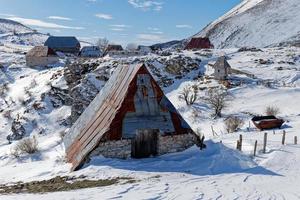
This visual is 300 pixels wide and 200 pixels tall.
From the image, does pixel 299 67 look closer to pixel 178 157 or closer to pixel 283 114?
pixel 283 114

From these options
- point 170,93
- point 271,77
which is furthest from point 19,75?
point 271,77

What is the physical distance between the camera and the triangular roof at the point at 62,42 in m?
112

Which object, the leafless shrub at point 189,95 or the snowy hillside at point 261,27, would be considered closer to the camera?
the leafless shrub at point 189,95

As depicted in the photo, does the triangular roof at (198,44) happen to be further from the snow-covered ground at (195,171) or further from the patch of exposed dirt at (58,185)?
the patch of exposed dirt at (58,185)

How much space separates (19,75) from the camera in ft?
246

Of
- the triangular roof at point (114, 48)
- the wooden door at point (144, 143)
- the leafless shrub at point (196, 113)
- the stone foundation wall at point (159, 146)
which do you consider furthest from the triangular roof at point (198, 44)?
the wooden door at point (144, 143)

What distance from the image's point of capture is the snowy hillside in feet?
459

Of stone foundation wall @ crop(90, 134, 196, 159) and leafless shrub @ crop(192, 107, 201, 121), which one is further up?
stone foundation wall @ crop(90, 134, 196, 159)

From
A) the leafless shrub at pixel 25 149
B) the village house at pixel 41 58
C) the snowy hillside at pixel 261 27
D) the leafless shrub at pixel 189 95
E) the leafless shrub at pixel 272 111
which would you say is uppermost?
the snowy hillside at pixel 261 27

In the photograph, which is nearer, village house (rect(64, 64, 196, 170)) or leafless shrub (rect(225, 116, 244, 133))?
village house (rect(64, 64, 196, 170))

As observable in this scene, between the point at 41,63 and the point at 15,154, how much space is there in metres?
51.6

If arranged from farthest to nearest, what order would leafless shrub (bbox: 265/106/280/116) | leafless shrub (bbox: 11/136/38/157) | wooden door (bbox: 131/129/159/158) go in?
1. leafless shrub (bbox: 265/106/280/116)
2. leafless shrub (bbox: 11/136/38/157)
3. wooden door (bbox: 131/129/159/158)

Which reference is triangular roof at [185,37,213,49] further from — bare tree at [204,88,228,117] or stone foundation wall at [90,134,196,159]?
stone foundation wall at [90,134,196,159]

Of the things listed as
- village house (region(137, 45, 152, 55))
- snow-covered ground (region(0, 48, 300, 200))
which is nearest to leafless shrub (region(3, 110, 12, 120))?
snow-covered ground (region(0, 48, 300, 200))
